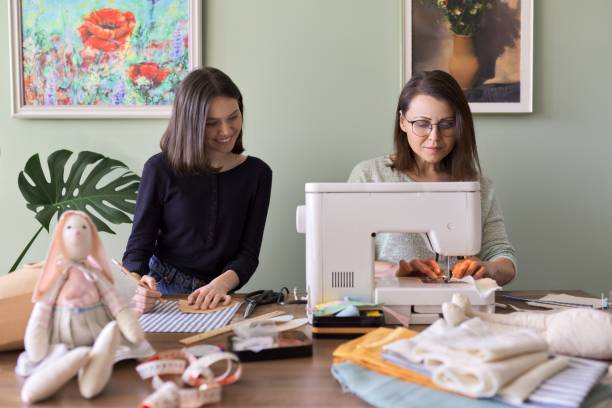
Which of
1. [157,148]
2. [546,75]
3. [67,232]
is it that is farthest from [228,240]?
[546,75]

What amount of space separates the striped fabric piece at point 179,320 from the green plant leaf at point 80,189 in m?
0.75

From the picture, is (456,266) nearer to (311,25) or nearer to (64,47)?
(311,25)

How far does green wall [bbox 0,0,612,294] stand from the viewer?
6.84 ft

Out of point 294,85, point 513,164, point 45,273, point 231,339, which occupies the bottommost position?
point 231,339

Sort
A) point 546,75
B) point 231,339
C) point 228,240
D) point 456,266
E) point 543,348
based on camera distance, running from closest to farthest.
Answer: point 543,348, point 231,339, point 456,266, point 228,240, point 546,75

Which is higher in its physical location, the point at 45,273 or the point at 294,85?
the point at 294,85

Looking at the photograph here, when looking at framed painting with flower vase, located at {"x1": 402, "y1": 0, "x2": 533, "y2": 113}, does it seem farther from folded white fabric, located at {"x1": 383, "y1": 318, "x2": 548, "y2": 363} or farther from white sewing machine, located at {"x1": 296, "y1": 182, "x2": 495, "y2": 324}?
folded white fabric, located at {"x1": 383, "y1": 318, "x2": 548, "y2": 363}

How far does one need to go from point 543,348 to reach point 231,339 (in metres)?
0.48

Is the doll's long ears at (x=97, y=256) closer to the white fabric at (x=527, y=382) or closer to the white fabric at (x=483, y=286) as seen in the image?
the white fabric at (x=527, y=382)

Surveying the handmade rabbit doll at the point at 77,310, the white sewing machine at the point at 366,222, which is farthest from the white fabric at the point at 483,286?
the handmade rabbit doll at the point at 77,310

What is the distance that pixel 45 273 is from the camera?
0.81 metres

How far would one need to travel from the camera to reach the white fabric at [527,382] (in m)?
0.68

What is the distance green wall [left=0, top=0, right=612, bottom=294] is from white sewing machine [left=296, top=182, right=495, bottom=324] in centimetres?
97

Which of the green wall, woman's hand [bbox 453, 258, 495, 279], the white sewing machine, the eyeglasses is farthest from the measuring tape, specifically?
the green wall
